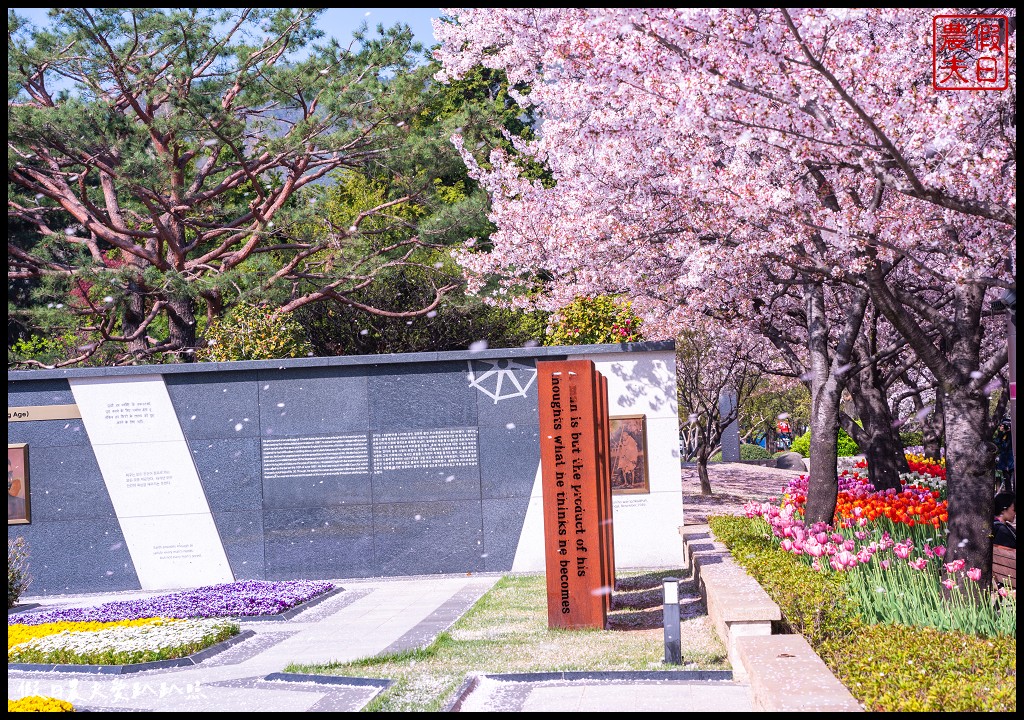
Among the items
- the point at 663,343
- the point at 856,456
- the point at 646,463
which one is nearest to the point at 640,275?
the point at 663,343

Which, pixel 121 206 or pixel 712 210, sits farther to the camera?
pixel 121 206

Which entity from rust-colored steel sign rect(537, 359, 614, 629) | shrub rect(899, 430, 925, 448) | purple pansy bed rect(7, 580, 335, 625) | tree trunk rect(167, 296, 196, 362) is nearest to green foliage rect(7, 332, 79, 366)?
tree trunk rect(167, 296, 196, 362)

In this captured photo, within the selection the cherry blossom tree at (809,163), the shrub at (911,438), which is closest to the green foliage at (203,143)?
the cherry blossom tree at (809,163)

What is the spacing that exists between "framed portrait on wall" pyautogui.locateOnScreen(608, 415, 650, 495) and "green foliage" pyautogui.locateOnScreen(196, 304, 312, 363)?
18.2 feet

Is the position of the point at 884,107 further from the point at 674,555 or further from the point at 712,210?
the point at 674,555

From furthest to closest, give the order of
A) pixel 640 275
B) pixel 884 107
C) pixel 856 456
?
pixel 856 456 → pixel 640 275 → pixel 884 107

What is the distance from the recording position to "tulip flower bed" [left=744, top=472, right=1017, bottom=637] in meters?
7.85

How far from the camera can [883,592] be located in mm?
8438

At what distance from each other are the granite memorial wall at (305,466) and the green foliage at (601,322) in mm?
819

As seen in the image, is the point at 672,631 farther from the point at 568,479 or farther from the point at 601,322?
the point at 601,322

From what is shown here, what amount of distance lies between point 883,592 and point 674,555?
283 inches

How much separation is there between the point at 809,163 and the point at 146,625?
815cm

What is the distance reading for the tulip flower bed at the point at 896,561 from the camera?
25.8 ft

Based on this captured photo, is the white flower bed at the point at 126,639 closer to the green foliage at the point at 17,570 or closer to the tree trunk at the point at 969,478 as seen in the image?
the green foliage at the point at 17,570
